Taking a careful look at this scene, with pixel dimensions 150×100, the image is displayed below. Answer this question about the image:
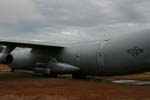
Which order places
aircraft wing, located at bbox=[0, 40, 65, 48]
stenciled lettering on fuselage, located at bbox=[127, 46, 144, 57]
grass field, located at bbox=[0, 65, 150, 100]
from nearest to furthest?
grass field, located at bbox=[0, 65, 150, 100] → stenciled lettering on fuselage, located at bbox=[127, 46, 144, 57] → aircraft wing, located at bbox=[0, 40, 65, 48]

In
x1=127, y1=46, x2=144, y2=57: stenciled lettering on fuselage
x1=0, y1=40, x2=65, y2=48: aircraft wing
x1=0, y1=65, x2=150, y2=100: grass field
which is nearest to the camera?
x1=0, y1=65, x2=150, y2=100: grass field

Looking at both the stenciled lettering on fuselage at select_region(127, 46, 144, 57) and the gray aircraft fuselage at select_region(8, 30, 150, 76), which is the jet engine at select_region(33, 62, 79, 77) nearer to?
the gray aircraft fuselage at select_region(8, 30, 150, 76)

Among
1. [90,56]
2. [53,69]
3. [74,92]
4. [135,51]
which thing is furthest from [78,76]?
[74,92]

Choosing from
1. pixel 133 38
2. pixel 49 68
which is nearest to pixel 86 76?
pixel 49 68

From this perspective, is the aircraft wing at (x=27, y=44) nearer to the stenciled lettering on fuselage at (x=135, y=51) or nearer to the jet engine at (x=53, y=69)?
the jet engine at (x=53, y=69)

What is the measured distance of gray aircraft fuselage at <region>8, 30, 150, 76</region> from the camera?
23.8m

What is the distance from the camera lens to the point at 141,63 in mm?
Result: 23672

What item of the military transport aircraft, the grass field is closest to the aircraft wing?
the military transport aircraft

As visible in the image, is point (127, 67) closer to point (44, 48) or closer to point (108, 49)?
point (108, 49)

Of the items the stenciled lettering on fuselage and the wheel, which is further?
the wheel

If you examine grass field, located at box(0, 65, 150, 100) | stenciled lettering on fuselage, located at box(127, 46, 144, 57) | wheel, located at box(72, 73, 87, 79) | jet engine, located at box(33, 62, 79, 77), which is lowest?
grass field, located at box(0, 65, 150, 100)

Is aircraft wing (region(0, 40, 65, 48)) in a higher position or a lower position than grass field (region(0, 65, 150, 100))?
higher

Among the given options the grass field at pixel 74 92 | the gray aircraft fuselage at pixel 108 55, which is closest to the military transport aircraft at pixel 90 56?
the gray aircraft fuselage at pixel 108 55

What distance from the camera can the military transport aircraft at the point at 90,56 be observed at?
78.6 ft
